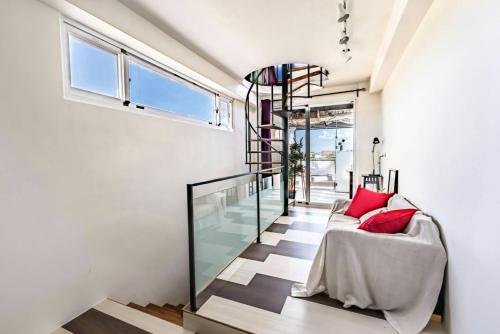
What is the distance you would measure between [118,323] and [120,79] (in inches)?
94.6

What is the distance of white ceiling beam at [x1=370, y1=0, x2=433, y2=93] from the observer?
187 centimetres

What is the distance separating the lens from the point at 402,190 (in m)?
2.82

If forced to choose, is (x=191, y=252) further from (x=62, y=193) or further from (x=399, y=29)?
(x=399, y=29)

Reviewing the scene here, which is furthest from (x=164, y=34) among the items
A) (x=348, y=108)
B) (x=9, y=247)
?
(x=348, y=108)

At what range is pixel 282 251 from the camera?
2730mm

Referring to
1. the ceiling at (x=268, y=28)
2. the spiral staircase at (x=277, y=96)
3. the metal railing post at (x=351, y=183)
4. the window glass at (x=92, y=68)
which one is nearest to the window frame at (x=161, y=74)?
the window glass at (x=92, y=68)

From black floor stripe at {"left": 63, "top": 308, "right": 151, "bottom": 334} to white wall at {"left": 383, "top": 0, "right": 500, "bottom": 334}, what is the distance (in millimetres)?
2175

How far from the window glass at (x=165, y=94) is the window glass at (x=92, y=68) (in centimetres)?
21

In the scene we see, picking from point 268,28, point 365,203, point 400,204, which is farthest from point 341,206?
point 268,28

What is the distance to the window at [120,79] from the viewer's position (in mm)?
2012

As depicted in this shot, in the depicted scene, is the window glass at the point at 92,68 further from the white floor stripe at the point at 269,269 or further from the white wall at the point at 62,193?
the white floor stripe at the point at 269,269

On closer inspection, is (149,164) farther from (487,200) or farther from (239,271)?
(487,200)

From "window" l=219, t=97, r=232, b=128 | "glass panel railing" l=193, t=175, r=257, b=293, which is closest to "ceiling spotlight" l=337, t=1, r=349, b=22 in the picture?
"glass panel railing" l=193, t=175, r=257, b=293

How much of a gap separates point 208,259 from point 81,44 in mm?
2417
